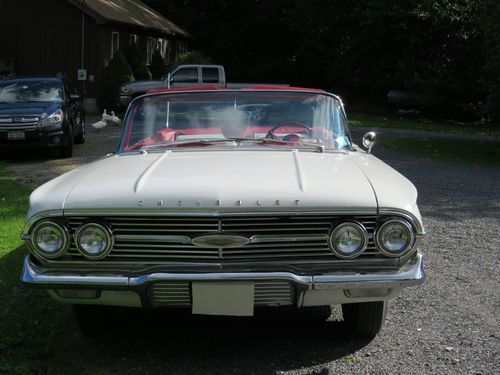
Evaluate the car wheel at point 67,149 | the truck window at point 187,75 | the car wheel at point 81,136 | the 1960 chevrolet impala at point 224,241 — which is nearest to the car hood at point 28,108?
the car wheel at point 67,149

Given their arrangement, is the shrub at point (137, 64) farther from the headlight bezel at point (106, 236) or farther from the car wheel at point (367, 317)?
the headlight bezel at point (106, 236)

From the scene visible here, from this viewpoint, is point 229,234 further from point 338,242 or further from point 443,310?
point 443,310

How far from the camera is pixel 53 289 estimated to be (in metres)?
3.63

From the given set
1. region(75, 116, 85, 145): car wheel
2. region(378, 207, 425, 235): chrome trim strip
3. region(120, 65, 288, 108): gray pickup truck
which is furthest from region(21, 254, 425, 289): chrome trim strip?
region(120, 65, 288, 108): gray pickup truck

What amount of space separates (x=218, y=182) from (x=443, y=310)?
2260 mm

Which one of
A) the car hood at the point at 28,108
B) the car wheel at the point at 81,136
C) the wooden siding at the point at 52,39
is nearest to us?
the car hood at the point at 28,108

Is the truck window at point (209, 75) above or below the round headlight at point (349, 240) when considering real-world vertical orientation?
below

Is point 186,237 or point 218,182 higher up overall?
point 218,182

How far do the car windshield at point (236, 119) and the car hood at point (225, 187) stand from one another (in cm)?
69

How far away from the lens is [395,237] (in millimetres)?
3607

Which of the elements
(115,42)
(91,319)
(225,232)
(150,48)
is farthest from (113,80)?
(225,232)

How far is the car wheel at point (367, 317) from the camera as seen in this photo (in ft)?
13.5

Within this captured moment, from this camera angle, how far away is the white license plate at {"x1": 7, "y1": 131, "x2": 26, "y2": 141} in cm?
1218

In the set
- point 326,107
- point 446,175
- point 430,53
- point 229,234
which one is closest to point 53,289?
point 229,234
